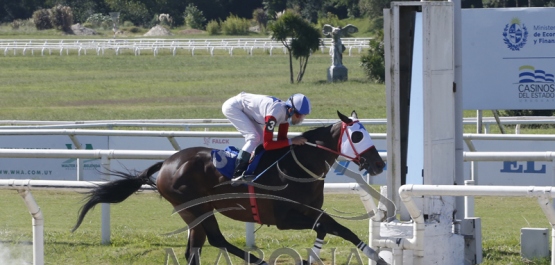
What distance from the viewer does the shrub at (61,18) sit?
58.9m

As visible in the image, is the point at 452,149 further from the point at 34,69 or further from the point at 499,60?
the point at 34,69

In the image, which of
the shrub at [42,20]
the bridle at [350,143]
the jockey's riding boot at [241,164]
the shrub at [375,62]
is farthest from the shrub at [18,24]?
the bridle at [350,143]

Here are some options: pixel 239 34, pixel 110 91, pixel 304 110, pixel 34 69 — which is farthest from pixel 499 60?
pixel 239 34

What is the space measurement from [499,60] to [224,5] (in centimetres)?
5895

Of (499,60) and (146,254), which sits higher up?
(499,60)

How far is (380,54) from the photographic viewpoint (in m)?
28.7

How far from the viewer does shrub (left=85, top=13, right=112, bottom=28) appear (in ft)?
208

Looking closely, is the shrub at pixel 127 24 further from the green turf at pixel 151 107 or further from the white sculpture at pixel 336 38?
the white sculpture at pixel 336 38

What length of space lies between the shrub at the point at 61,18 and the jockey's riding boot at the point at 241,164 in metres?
54.7

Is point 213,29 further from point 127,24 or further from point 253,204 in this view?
point 253,204

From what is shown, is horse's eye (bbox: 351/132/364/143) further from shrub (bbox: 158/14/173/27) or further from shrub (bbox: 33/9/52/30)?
shrub (bbox: 158/14/173/27)

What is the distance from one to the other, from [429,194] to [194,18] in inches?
2392

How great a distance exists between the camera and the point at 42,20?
197 ft

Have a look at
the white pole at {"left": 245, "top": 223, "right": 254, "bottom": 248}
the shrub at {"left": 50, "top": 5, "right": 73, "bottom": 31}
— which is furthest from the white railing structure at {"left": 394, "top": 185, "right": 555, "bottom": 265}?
the shrub at {"left": 50, "top": 5, "right": 73, "bottom": 31}
